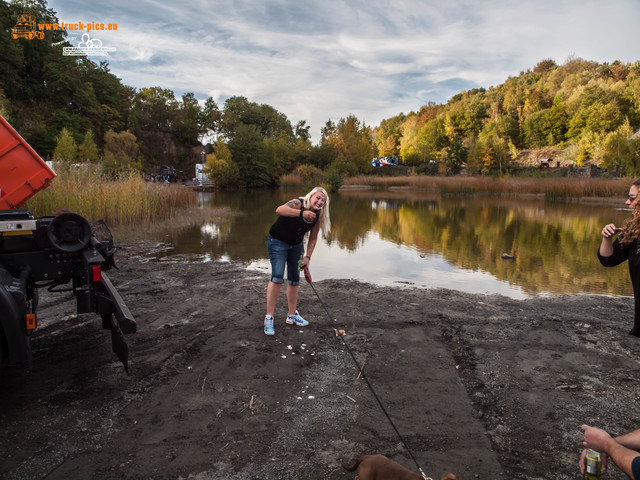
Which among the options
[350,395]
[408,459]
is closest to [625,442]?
[408,459]

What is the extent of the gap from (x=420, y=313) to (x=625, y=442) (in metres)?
3.97

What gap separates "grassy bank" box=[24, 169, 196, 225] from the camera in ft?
35.9

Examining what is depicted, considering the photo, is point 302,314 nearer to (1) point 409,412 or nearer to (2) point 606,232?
(1) point 409,412

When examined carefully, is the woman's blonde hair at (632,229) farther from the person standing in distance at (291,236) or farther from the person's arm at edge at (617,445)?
the person standing in distance at (291,236)

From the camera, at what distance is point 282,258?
5234 millimetres

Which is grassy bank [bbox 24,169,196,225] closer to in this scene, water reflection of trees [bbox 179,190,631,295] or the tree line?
water reflection of trees [bbox 179,190,631,295]

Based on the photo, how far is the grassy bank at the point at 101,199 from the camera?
35.9 ft

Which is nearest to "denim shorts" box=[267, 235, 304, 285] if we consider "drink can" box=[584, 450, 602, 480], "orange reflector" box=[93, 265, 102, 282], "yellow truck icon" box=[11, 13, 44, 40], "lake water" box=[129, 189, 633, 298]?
"orange reflector" box=[93, 265, 102, 282]

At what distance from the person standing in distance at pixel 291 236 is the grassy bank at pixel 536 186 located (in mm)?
31695

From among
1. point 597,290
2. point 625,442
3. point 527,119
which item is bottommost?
point 597,290

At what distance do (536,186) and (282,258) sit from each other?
3562cm

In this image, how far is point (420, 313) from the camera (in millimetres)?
6102

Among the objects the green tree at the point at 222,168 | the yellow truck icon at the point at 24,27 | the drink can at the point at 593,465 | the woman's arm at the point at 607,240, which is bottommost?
the drink can at the point at 593,465

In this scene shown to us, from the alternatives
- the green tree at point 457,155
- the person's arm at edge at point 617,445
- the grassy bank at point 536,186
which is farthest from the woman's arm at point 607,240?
the green tree at point 457,155
